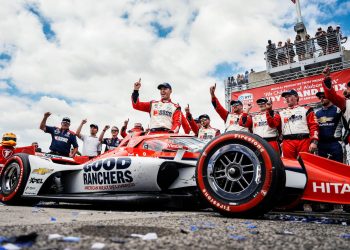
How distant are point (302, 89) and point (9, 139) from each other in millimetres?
14397

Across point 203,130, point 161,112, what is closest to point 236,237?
point 161,112

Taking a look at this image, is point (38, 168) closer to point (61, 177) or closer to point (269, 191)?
point (61, 177)

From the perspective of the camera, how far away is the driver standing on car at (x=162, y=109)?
594 centimetres

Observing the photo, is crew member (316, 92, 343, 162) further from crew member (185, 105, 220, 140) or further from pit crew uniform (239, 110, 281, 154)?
crew member (185, 105, 220, 140)

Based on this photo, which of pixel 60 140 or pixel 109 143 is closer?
pixel 60 140

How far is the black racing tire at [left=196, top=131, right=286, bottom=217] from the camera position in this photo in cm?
267

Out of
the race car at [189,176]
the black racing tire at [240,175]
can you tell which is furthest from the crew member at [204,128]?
the black racing tire at [240,175]

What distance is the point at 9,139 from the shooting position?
696 cm

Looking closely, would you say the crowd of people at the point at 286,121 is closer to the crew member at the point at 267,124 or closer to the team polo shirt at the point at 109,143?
the crew member at the point at 267,124

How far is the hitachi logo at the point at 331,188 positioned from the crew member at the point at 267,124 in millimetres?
2942

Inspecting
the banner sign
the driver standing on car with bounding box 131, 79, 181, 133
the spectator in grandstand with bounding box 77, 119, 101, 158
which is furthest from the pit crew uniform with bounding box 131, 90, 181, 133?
the banner sign

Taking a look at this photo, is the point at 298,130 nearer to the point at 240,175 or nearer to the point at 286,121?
the point at 286,121

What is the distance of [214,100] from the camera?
268 inches

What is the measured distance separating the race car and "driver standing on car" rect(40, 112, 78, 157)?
89.4 inches
